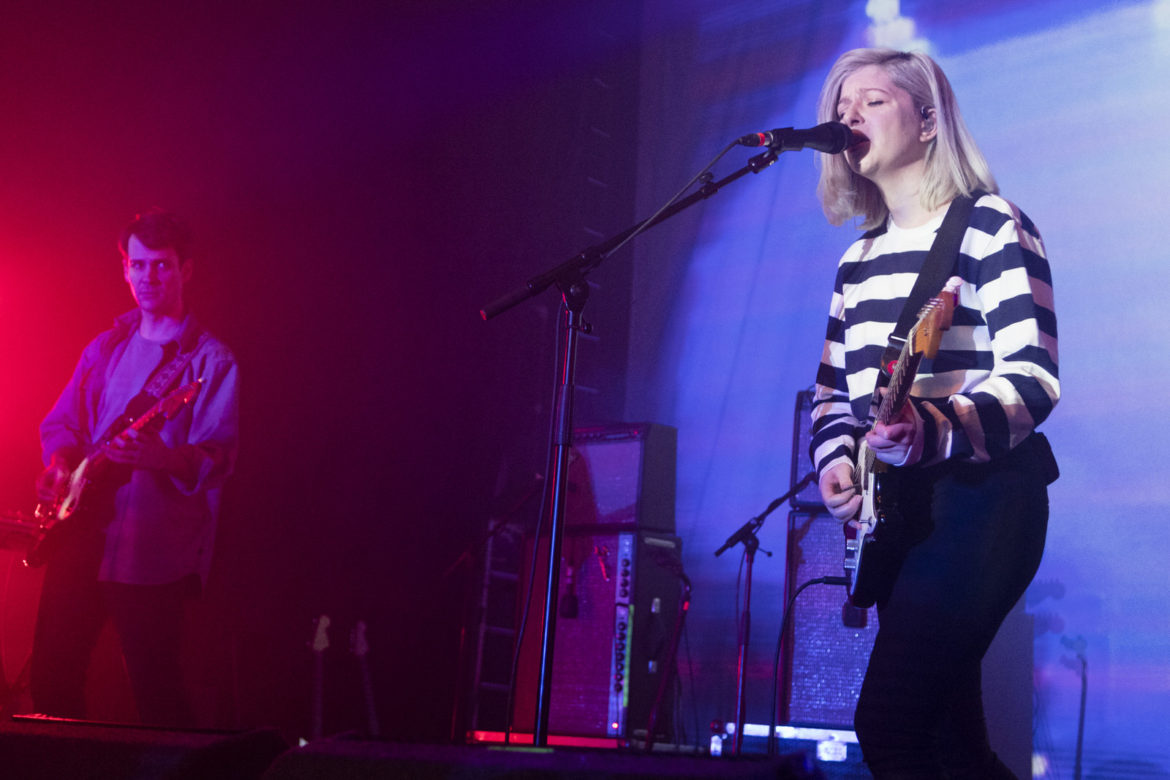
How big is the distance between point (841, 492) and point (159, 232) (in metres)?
2.77

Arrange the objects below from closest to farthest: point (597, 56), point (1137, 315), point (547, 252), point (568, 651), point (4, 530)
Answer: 1. point (4, 530)
2. point (1137, 315)
3. point (568, 651)
4. point (547, 252)
5. point (597, 56)

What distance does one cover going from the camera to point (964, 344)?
2.07m

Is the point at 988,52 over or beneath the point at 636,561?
over

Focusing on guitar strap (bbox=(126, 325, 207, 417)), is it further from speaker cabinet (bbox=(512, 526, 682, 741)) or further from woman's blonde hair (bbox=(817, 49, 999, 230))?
woman's blonde hair (bbox=(817, 49, 999, 230))

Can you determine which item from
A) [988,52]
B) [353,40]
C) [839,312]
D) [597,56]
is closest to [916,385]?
[839,312]

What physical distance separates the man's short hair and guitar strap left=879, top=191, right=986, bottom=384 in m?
2.78

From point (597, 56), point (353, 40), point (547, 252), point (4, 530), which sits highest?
point (597, 56)

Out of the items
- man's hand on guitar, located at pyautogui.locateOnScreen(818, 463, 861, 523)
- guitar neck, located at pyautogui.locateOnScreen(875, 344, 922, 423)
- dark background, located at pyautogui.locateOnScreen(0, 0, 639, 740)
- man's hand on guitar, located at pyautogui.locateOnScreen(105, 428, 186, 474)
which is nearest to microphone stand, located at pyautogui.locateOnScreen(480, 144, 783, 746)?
man's hand on guitar, located at pyautogui.locateOnScreen(818, 463, 861, 523)

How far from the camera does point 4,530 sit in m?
3.51

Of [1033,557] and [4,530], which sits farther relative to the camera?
[4,530]

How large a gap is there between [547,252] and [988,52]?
2.33 m

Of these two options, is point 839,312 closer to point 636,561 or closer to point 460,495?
point 636,561

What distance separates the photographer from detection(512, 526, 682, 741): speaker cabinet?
14.3 feet

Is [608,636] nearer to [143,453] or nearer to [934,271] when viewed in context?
[143,453]
